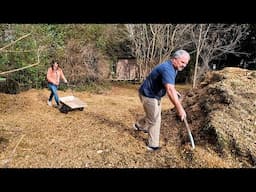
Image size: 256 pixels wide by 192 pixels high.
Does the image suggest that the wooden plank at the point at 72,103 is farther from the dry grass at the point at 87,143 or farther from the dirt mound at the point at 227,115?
the dirt mound at the point at 227,115

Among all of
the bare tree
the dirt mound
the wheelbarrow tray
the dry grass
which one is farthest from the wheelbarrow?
the bare tree

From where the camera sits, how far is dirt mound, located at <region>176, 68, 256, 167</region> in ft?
14.7

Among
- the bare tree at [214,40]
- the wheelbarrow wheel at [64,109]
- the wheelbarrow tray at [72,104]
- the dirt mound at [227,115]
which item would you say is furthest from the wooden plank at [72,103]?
the bare tree at [214,40]

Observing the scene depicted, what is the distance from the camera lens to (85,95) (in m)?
12.2

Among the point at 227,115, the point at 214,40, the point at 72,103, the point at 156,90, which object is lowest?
the point at 72,103

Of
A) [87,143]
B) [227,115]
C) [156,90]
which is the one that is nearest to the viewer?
[156,90]

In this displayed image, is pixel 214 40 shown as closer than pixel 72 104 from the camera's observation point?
No

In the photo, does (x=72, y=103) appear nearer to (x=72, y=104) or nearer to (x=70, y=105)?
(x=72, y=104)

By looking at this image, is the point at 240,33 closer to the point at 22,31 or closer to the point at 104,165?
the point at 22,31

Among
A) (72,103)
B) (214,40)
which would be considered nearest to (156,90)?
(72,103)

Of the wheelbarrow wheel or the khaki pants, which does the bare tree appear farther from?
the khaki pants

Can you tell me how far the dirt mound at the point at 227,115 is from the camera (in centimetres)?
448

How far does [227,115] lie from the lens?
5.08 metres
